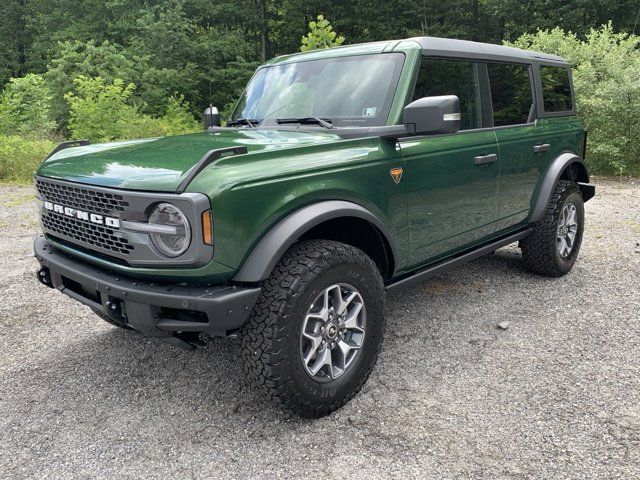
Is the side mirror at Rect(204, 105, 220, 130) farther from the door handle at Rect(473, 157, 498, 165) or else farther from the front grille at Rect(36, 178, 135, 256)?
the door handle at Rect(473, 157, 498, 165)

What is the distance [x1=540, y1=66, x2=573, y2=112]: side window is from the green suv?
56 cm

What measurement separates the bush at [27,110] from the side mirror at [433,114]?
13.0m

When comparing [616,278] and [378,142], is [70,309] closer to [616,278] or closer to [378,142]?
[378,142]

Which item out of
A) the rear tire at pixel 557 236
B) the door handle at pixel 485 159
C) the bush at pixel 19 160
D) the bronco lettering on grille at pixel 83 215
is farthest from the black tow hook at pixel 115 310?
the bush at pixel 19 160

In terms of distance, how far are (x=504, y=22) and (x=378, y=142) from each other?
31.3 m

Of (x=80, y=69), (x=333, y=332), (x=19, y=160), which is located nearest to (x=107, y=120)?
(x=19, y=160)

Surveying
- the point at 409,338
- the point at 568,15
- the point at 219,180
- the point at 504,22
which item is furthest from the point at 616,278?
the point at 504,22

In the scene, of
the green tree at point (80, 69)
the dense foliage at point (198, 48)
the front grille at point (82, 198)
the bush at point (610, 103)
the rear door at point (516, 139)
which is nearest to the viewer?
the front grille at point (82, 198)

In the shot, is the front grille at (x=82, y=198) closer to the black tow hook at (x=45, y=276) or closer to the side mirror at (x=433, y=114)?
the black tow hook at (x=45, y=276)

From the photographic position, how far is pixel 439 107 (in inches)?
109

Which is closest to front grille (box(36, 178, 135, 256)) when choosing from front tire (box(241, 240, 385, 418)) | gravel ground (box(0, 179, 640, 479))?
front tire (box(241, 240, 385, 418))

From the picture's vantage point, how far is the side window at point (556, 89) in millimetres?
4523

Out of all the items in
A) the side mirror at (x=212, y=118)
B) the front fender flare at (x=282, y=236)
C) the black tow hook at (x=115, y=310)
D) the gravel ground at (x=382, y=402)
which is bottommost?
the gravel ground at (x=382, y=402)

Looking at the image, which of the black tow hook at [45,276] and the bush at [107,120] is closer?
the black tow hook at [45,276]
